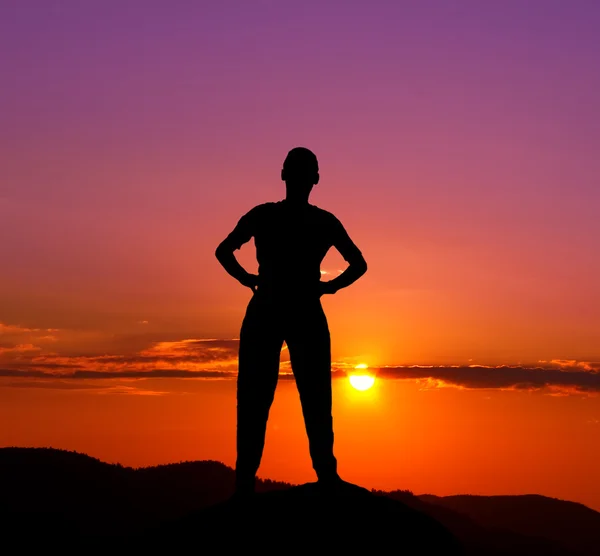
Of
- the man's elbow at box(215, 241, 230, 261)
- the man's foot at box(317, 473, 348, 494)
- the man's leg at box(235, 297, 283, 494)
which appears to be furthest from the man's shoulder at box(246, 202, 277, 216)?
the man's foot at box(317, 473, 348, 494)

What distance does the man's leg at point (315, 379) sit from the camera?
11508 millimetres

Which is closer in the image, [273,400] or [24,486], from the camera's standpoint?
[273,400]

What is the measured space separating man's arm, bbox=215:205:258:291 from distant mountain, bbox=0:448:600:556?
3084 millimetres

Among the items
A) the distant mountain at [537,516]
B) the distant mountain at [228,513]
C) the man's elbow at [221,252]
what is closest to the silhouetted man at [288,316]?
the man's elbow at [221,252]

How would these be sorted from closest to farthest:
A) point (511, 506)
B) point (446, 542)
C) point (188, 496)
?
point (446, 542) → point (188, 496) → point (511, 506)

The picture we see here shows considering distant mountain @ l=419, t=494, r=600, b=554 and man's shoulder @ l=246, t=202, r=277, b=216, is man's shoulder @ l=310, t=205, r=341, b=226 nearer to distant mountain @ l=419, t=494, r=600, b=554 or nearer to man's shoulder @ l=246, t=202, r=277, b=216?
man's shoulder @ l=246, t=202, r=277, b=216

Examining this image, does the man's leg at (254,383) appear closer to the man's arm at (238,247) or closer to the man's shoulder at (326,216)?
the man's arm at (238,247)

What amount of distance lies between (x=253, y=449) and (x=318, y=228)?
3.29 m

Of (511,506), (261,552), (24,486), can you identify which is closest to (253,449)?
(261,552)

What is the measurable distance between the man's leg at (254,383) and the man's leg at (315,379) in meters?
0.30

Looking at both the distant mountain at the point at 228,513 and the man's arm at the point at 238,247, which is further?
the man's arm at the point at 238,247

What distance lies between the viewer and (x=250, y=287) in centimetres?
1147

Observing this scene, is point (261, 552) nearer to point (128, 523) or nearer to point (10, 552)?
point (10, 552)

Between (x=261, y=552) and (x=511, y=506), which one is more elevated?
(x=261, y=552)
